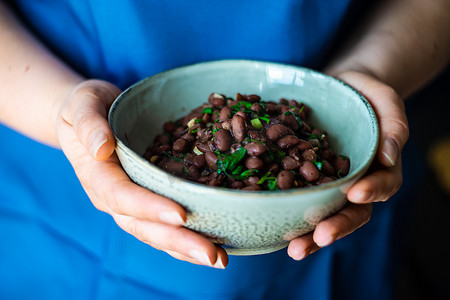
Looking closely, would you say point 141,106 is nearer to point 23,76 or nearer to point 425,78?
point 23,76

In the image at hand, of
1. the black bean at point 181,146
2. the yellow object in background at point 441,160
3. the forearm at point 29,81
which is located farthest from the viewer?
the yellow object in background at point 441,160

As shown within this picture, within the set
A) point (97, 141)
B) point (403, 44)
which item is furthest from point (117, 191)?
point (403, 44)

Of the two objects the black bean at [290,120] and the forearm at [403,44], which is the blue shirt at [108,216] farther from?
the black bean at [290,120]

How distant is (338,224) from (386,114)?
40 cm

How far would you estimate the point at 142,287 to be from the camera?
147 centimetres

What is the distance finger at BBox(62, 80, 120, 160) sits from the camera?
0.92m

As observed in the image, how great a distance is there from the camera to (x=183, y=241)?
87 cm

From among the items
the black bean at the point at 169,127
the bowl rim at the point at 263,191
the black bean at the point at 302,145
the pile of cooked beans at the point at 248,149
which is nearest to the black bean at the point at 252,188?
the pile of cooked beans at the point at 248,149

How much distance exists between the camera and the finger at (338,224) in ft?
2.87

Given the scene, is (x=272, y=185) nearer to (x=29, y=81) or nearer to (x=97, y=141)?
(x=97, y=141)

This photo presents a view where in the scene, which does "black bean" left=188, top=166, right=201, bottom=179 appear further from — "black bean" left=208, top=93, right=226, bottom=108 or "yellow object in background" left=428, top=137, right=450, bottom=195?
"yellow object in background" left=428, top=137, right=450, bottom=195

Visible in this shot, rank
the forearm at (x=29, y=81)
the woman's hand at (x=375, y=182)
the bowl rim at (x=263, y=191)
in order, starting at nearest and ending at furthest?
the bowl rim at (x=263, y=191), the woman's hand at (x=375, y=182), the forearm at (x=29, y=81)

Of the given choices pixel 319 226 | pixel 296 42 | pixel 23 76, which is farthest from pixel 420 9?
pixel 23 76

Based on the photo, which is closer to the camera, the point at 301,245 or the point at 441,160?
the point at 301,245
